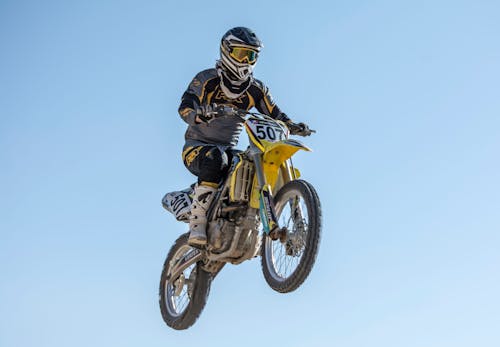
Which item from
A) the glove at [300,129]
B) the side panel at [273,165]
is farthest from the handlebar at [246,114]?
the side panel at [273,165]

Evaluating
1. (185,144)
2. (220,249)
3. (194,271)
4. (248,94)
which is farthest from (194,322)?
(248,94)

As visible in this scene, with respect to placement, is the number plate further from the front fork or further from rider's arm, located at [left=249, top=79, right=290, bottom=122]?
rider's arm, located at [left=249, top=79, right=290, bottom=122]

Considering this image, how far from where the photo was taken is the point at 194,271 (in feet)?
43.8

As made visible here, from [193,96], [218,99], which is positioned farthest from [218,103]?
[193,96]

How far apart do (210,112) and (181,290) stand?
3706 millimetres

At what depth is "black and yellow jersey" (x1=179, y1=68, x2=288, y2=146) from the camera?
12.2 meters

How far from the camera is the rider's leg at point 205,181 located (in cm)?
1226

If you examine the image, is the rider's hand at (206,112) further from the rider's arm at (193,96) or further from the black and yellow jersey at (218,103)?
the black and yellow jersey at (218,103)

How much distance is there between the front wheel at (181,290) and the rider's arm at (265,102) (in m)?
2.28

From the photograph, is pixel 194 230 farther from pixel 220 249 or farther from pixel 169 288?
pixel 169 288

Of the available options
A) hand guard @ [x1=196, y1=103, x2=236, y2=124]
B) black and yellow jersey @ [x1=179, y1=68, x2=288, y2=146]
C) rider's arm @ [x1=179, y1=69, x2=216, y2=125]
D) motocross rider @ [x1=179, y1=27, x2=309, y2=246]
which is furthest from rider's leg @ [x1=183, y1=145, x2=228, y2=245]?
hand guard @ [x1=196, y1=103, x2=236, y2=124]

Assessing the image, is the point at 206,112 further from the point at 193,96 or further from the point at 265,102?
the point at 265,102

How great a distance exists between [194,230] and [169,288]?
228 centimetres

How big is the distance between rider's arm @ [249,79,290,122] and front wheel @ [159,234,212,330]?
228 centimetres
